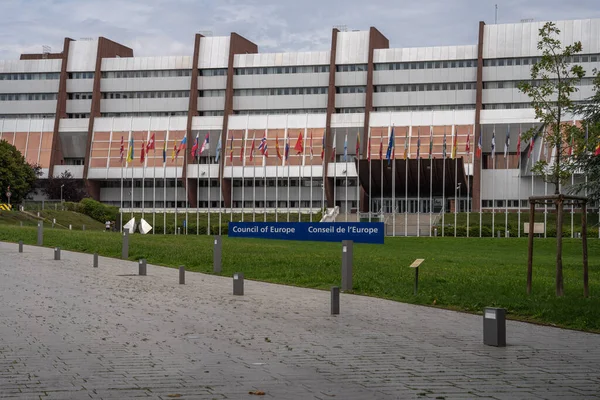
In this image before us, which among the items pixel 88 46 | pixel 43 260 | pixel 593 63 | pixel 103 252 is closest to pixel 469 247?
pixel 103 252

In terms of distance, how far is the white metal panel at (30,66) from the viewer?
112500mm

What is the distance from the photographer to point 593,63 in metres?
98.4

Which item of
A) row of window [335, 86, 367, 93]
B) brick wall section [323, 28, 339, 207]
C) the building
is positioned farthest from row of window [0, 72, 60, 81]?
row of window [335, 86, 367, 93]

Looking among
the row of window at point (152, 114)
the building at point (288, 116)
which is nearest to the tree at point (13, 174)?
the building at point (288, 116)

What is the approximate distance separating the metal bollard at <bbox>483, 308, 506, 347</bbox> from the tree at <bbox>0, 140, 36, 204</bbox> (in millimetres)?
79356

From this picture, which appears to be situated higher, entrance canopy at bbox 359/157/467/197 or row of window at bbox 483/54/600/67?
row of window at bbox 483/54/600/67

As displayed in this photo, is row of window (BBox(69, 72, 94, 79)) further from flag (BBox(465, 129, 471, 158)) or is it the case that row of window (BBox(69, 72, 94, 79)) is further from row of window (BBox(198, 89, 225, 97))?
flag (BBox(465, 129, 471, 158))

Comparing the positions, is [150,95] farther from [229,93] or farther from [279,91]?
[279,91]

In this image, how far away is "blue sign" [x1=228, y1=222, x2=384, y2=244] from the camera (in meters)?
58.4

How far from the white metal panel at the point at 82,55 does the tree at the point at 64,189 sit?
15.5 meters

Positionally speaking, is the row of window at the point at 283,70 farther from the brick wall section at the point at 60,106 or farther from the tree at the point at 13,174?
the tree at the point at 13,174

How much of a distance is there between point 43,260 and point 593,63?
78.3 metres

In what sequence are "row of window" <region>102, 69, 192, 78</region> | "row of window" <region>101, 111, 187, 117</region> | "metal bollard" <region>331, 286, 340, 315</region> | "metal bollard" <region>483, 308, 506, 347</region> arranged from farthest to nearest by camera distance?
"row of window" <region>102, 69, 192, 78</region>
"row of window" <region>101, 111, 187, 117</region>
"metal bollard" <region>331, 286, 340, 315</region>
"metal bollard" <region>483, 308, 506, 347</region>

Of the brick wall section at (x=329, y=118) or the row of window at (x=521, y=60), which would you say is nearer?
the row of window at (x=521, y=60)
